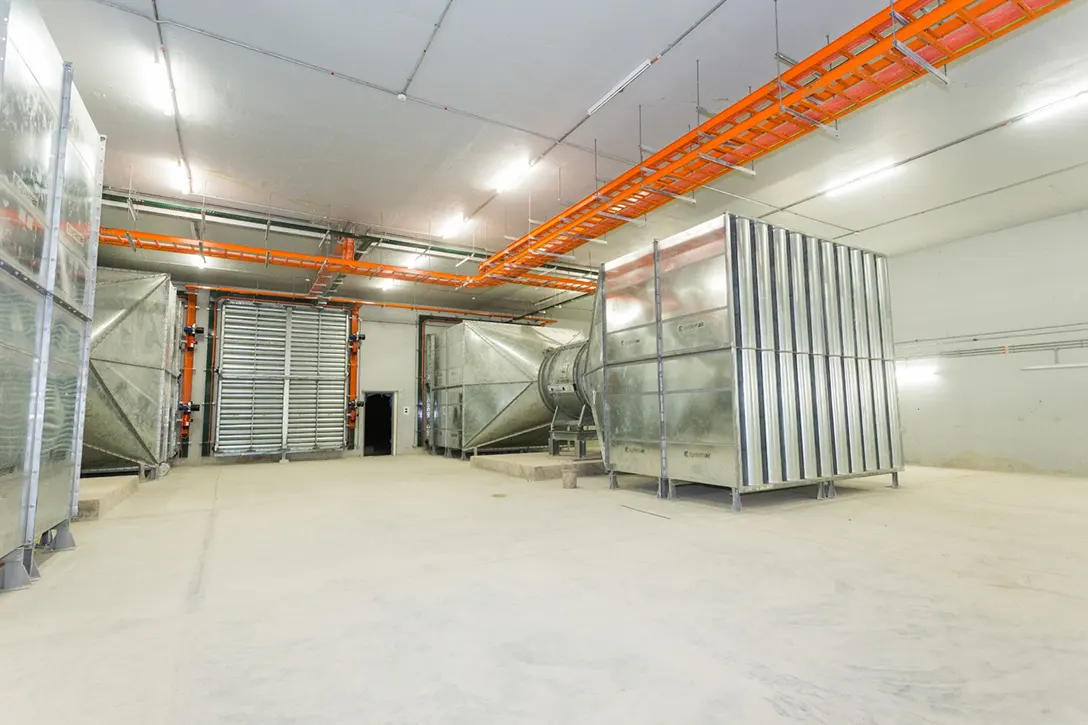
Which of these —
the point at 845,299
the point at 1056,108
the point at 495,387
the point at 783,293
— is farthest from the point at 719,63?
the point at 495,387

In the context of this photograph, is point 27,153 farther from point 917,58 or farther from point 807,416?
point 807,416

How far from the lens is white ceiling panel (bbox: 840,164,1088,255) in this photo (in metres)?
9.42

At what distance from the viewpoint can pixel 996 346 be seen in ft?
37.5

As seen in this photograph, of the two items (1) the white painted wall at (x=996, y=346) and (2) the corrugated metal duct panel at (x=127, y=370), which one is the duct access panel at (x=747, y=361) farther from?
(2) the corrugated metal duct panel at (x=127, y=370)

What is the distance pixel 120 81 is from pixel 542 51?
5.44 metres

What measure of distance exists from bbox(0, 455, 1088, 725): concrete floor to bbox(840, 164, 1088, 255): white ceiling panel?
6757 mm

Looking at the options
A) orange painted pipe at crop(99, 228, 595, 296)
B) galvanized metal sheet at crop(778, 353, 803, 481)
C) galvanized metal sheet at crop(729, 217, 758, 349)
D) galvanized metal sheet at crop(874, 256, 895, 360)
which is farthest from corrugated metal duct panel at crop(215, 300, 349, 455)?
galvanized metal sheet at crop(874, 256, 895, 360)

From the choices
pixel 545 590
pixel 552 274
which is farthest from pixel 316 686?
pixel 552 274

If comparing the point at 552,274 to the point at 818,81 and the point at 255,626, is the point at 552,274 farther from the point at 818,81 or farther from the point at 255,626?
the point at 255,626

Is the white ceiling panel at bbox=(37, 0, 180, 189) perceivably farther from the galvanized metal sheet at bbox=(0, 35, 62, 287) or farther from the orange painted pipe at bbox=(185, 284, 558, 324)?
the orange painted pipe at bbox=(185, 284, 558, 324)

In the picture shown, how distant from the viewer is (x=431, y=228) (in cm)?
1169

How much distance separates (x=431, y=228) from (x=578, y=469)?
6362 mm

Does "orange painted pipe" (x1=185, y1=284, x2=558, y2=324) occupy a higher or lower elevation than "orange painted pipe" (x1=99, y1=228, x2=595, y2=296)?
higher

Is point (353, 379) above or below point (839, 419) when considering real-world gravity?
above
